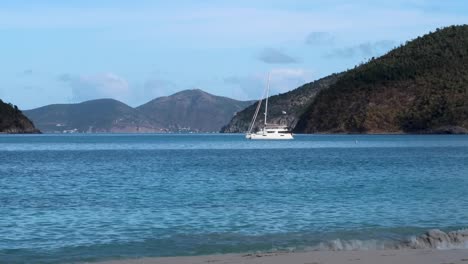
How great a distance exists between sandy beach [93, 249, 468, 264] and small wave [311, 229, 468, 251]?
1.42 m

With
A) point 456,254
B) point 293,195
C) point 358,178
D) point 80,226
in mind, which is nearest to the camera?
point 456,254

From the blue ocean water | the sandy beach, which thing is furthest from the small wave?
the sandy beach

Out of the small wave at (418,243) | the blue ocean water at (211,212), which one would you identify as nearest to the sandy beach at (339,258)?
the small wave at (418,243)

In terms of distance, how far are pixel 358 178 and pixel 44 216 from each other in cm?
2764

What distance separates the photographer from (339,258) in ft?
58.7

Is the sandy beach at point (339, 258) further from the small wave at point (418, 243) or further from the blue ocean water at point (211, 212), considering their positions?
the blue ocean water at point (211, 212)

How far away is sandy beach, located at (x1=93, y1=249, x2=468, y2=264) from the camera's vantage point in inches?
679

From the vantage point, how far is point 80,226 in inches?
1080

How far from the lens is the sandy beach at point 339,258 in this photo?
17.2 metres

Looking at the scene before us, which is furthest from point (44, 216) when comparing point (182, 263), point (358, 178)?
point (358, 178)

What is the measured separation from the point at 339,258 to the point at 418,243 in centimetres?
372

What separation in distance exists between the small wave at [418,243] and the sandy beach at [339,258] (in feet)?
4.65

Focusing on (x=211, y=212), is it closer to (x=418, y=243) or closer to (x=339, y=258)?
(x=418, y=243)

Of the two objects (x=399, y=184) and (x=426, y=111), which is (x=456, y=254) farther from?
(x=426, y=111)
